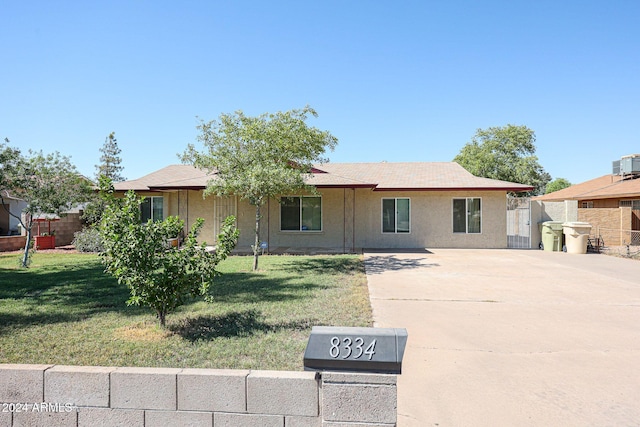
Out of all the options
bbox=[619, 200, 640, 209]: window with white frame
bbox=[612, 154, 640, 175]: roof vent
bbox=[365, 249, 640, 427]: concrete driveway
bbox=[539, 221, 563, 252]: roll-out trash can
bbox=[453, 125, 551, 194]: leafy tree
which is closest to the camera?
bbox=[365, 249, 640, 427]: concrete driveway

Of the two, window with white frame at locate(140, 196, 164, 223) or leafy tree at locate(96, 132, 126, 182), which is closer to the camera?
window with white frame at locate(140, 196, 164, 223)

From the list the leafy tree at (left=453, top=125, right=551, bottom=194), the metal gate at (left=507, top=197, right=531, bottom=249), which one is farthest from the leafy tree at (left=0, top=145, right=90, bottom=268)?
the leafy tree at (left=453, top=125, right=551, bottom=194)

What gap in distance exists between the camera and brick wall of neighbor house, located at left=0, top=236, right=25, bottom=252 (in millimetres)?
16000

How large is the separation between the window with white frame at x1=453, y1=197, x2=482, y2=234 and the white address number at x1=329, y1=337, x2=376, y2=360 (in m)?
15.4

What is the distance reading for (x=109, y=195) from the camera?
484 centimetres

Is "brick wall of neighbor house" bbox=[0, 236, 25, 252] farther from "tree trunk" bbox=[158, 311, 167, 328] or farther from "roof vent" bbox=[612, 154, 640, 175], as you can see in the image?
"roof vent" bbox=[612, 154, 640, 175]

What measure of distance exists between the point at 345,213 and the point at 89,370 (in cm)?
1423

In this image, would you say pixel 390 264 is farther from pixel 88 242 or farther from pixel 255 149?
pixel 88 242

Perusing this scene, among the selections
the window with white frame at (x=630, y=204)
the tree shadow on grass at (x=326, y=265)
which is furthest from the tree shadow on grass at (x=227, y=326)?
the window with white frame at (x=630, y=204)

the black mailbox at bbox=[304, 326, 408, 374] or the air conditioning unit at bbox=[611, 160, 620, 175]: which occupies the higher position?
the air conditioning unit at bbox=[611, 160, 620, 175]

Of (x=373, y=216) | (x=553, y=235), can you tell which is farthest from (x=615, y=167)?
(x=373, y=216)

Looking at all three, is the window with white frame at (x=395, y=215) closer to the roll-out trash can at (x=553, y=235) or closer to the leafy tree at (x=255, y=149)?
the roll-out trash can at (x=553, y=235)

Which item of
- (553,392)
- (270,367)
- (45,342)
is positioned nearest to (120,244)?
(45,342)

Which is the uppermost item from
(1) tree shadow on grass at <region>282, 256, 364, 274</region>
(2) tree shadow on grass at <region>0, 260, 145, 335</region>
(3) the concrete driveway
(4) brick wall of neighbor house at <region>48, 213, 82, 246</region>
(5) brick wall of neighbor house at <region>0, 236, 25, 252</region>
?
(4) brick wall of neighbor house at <region>48, 213, 82, 246</region>
